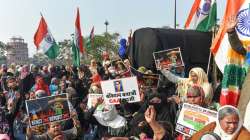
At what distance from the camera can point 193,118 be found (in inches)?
189

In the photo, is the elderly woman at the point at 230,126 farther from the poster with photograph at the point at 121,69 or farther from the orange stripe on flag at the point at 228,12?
the poster with photograph at the point at 121,69

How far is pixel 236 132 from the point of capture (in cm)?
385

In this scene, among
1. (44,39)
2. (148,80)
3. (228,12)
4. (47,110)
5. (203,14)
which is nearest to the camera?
(47,110)

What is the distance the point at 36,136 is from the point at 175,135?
151 cm

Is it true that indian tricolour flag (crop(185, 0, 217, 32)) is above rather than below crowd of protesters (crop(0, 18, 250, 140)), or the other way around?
above

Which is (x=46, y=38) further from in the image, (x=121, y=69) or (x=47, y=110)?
(x=47, y=110)

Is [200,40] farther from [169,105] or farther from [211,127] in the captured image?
[211,127]

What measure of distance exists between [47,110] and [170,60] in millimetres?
3509

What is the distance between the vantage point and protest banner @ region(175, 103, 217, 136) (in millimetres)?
4641

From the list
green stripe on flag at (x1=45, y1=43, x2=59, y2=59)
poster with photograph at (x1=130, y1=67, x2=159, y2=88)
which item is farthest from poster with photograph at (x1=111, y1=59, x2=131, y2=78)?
green stripe on flag at (x1=45, y1=43, x2=59, y2=59)

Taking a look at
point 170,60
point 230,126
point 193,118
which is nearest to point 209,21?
point 170,60

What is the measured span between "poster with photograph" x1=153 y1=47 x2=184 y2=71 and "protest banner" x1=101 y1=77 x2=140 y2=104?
2.04 meters

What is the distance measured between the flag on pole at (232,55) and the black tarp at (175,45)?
3.03m

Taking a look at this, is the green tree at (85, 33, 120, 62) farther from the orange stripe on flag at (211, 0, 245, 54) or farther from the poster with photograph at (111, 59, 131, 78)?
the orange stripe on flag at (211, 0, 245, 54)
